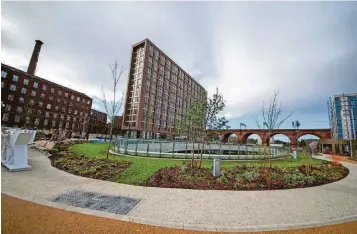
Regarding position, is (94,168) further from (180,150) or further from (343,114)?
(343,114)

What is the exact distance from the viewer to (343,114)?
5284cm

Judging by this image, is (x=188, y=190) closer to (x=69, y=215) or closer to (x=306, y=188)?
(x=69, y=215)

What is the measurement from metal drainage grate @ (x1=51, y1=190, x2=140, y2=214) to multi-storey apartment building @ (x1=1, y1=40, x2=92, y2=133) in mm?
39209

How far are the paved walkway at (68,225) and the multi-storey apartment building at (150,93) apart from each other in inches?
1707

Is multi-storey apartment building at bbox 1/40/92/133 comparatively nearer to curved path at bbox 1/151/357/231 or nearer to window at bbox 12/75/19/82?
window at bbox 12/75/19/82

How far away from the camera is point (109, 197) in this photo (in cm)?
570

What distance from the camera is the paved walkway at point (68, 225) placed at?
12.6 ft

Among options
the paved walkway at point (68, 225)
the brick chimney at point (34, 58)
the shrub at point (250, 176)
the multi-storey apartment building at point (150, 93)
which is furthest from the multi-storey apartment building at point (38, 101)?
the shrub at point (250, 176)

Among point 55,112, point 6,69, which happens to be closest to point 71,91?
point 55,112

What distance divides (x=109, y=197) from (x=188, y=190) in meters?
2.76

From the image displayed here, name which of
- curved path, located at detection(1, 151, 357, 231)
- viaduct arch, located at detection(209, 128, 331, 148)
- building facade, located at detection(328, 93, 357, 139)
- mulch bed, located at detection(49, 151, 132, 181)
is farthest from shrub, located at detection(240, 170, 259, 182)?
building facade, located at detection(328, 93, 357, 139)

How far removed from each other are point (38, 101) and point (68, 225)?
58.8 meters

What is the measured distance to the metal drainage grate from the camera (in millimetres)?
4887

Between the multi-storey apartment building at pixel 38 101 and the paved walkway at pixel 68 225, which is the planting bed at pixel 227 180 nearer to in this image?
the paved walkway at pixel 68 225
